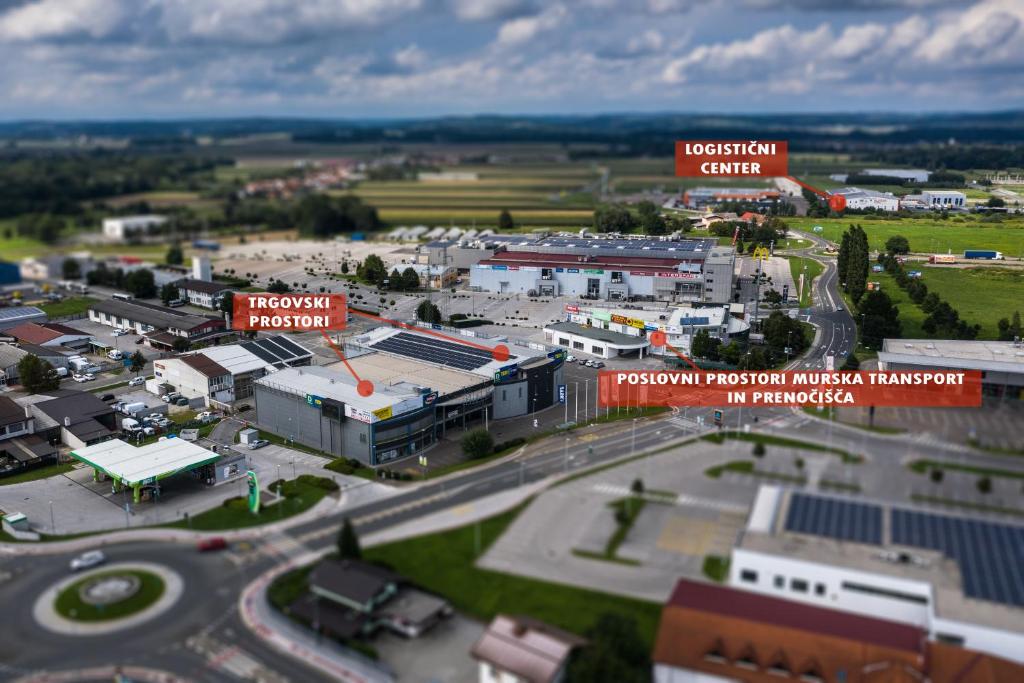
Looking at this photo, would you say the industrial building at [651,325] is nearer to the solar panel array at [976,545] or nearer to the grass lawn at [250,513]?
the grass lawn at [250,513]

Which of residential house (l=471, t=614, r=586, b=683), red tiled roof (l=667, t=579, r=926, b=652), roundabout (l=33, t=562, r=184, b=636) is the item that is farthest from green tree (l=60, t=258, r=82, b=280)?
red tiled roof (l=667, t=579, r=926, b=652)

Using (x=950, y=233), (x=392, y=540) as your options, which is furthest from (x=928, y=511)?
(x=950, y=233)

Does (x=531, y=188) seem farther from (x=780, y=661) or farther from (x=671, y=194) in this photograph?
(x=780, y=661)

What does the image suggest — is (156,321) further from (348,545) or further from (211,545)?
(348,545)

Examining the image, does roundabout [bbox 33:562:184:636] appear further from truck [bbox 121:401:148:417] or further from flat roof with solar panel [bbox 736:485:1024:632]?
flat roof with solar panel [bbox 736:485:1024:632]

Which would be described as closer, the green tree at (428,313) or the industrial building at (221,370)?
the industrial building at (221,370)

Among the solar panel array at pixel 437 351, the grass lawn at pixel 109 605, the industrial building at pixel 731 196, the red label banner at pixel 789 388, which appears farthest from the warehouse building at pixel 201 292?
the grass lawn at pixel 109 605

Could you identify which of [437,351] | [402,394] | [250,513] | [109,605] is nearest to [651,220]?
[437,351]
